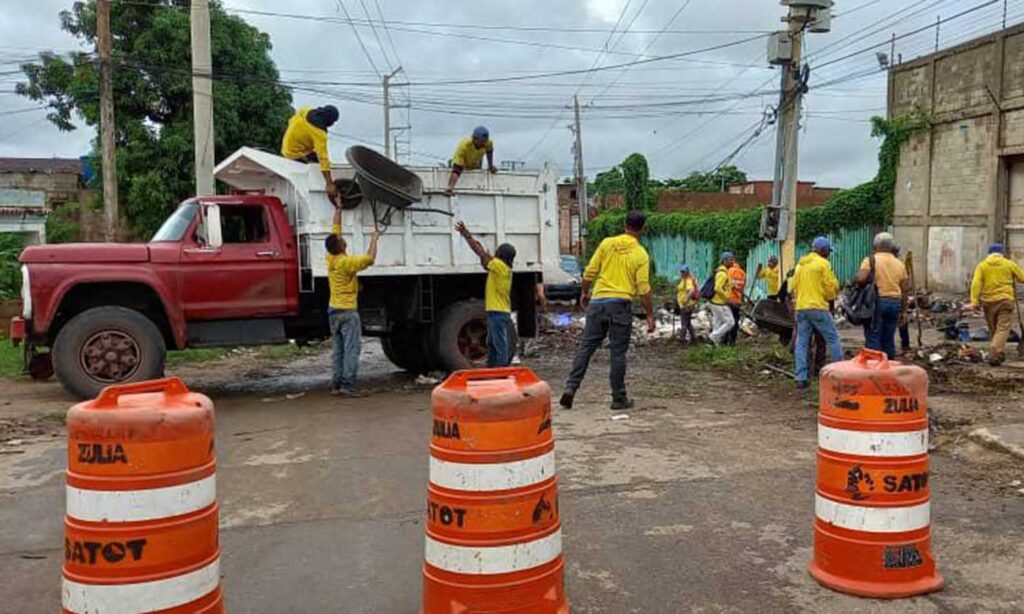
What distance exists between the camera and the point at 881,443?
3941 mm

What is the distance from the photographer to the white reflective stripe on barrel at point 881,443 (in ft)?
12.9

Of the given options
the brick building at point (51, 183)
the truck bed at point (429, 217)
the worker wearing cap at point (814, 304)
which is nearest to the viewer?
the worker wearing cap at point (814, 304)

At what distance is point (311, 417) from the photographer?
341 inches

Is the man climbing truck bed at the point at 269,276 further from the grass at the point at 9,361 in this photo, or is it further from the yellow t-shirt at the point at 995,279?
the yellow t-shirt at the point at 995,279

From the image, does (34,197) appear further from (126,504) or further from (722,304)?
(126,504)

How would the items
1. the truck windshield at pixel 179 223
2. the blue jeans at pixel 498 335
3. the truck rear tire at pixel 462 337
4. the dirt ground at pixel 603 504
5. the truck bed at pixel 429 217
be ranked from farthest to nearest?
the truck rear tire at pixel 462 337 < the blue jeans at pixel 498 335 < the truck bed at pixel 429 217 < the truck windshield at pixel 179 223 < the dirt ground at pixel 603 504

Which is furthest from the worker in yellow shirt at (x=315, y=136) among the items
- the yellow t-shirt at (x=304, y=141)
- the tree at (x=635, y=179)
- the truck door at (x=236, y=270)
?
the tree at (x=635, y=179)

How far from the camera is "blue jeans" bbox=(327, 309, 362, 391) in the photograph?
947 cm

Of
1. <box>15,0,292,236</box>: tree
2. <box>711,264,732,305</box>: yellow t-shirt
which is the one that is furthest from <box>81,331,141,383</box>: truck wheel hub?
<box>15,0,292,236</box>: tree

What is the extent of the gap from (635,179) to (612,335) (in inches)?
1225

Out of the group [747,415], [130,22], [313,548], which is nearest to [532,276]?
[747,415]

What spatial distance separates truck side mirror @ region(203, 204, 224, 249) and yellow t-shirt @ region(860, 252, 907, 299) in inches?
285

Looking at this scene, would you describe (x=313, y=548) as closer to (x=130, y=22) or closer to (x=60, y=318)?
(x=60, y=318)

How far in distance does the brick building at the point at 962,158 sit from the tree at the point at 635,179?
50.2 feet
